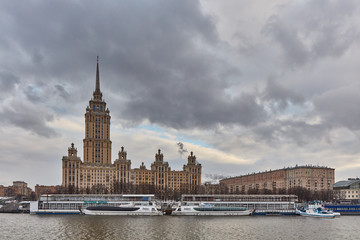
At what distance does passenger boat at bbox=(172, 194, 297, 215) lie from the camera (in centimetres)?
14462

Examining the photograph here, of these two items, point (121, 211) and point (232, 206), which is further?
point (232, 206)

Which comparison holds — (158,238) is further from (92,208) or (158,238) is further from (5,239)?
(92,208)

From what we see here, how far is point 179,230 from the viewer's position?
301 ft

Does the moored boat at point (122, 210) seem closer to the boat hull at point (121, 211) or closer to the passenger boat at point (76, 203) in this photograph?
the boat hull at point (121, 211)

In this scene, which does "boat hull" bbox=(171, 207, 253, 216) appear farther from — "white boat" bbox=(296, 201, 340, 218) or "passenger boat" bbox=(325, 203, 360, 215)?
"passenger boat" bbox=(325, 203, 360, 215)

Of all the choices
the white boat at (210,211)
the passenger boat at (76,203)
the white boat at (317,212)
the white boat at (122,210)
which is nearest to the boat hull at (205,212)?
the white boat at (210,211)

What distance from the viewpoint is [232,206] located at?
154 m

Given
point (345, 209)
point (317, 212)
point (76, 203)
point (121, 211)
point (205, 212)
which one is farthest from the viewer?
point (345, 209)

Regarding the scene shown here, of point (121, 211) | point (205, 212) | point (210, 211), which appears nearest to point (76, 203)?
point (121, 211)

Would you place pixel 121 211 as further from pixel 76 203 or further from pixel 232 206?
pixel 232 206

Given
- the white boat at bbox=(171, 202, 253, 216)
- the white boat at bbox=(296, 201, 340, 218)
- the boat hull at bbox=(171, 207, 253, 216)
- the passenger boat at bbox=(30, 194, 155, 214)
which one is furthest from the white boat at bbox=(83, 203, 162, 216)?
the white boat at bbox=(296, 201, 340, 218)

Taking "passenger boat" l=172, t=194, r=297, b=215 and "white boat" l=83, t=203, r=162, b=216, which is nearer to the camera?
"white boat" l=83, t=203, r=162, b=216

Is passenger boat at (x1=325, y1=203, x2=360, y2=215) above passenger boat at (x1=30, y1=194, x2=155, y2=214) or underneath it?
underneath

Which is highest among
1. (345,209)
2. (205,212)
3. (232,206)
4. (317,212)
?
(232,206)
